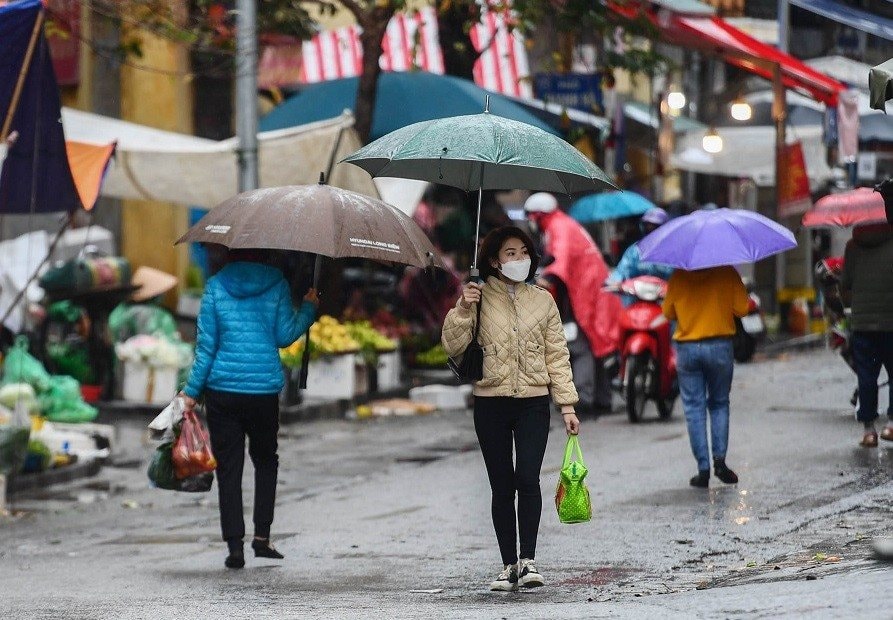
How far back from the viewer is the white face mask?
26.3 feet

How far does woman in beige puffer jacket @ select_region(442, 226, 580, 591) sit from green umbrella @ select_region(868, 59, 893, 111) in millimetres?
2216

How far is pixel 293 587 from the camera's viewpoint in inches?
329

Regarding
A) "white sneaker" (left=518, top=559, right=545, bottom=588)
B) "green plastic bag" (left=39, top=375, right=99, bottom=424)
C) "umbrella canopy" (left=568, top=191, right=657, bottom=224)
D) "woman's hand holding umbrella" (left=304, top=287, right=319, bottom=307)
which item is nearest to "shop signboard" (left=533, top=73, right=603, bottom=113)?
"umbrella canopy" (left=568, top=191, right=657, bottom=224)

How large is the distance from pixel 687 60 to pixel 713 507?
2405 centimetres

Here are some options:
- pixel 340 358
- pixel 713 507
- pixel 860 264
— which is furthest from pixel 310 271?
pixel 340 358

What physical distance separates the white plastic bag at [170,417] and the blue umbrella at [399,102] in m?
9.82

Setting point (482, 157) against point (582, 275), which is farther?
point (582, 275)

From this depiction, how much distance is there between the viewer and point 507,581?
7.95 meters

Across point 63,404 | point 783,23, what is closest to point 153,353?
point 63,404

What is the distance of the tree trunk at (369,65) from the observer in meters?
17.5

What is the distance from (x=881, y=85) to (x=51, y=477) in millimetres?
7209

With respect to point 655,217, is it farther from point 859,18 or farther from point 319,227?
point 319,227

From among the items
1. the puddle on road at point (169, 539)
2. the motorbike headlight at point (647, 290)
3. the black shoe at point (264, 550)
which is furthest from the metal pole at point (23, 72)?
the motorbike headlight at point (647, 290)

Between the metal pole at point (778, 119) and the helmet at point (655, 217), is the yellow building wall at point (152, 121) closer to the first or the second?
the metal pole at point (778, 119)
